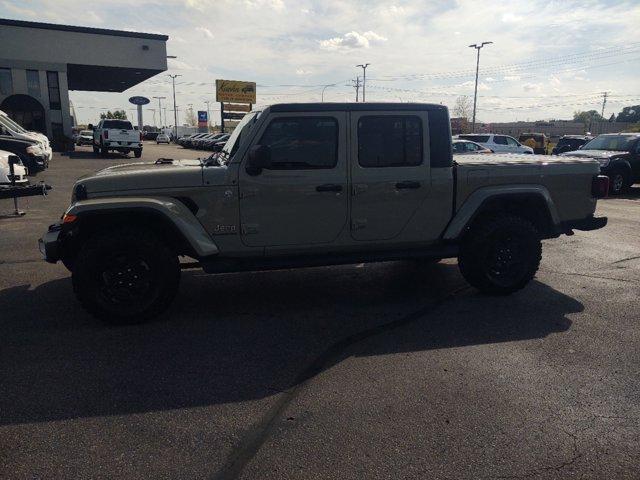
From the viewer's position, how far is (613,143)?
15.3 meters

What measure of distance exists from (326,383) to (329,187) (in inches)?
74.9

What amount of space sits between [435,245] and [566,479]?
2890 millimetres

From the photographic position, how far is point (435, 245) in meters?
5.12

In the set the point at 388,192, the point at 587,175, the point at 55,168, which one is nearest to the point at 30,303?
the point at 388,192

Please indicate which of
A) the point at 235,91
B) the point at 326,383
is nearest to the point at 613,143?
the point at 326,383

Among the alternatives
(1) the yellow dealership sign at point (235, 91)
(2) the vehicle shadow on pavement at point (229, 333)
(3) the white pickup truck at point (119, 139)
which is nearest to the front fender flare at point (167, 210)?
(2) the vehicle shadow on pavement at point (229, 333)

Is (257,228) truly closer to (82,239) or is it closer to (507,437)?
(82,239)

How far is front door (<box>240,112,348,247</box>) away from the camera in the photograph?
4.47 meters

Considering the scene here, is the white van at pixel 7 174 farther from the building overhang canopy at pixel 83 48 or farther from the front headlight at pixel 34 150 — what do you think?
the building overhang canopy at pixel 83 48

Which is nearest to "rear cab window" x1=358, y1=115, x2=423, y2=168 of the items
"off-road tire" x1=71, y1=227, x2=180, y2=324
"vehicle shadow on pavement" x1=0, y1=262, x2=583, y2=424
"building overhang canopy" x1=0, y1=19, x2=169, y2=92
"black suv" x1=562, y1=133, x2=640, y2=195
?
"vehicle shadow on pavement" x1=0, y1=262, x2=583, y2=424

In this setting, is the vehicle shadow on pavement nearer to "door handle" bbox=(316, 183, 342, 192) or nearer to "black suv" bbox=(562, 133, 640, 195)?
"door handle" bbox=(316, 183, 342, 192)

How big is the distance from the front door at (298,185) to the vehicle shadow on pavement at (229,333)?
32.3 inches

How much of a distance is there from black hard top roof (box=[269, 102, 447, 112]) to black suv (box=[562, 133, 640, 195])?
11.4 m

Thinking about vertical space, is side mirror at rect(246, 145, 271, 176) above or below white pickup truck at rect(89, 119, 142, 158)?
below
